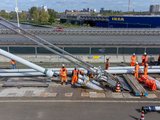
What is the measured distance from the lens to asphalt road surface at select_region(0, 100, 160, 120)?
1009 centimetres

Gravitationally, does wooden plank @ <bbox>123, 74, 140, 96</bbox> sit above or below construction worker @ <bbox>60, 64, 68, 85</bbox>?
below

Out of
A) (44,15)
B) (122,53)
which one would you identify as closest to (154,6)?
(44,15)

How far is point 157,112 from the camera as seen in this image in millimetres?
10477

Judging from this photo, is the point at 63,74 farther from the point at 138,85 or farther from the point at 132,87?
the point at 138,85

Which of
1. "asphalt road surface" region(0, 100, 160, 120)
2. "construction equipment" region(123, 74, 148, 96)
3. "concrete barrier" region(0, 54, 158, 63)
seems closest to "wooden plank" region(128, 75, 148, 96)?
"construction equipment" region(123, 74, 148, 96)

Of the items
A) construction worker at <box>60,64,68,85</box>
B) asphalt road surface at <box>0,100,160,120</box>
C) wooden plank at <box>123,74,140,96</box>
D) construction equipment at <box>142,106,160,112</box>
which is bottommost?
asphalt road surface at <box>0,100,160,120</box>

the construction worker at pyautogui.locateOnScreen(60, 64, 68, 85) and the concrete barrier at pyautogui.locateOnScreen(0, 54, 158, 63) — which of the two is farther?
the concrete barrier at pyautogui.locateOnScreen(0, 54, 158, 63)

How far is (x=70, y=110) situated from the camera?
35.4 feet

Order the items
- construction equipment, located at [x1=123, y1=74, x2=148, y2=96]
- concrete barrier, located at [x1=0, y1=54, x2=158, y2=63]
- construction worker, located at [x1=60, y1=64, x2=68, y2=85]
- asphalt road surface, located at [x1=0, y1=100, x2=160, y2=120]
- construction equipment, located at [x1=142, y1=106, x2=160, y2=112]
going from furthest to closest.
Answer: concrete barrier, located at [x1=0, y1=54, x2=158, y2=63], construction worker, located at [x1=60, y1=64, x2=68, y2=85], construction equipment, located at [x1=123, y1=74, x2=148, y2=96], construction equipment, located at [x1=142, y1=106, x2=160, y2=112], asphalt road surface, located at [x1=0, y1=100, x2=160, y2=120]

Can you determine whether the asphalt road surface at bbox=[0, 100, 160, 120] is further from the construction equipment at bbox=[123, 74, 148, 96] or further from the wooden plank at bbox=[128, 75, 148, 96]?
the wooden plank at bbox=[128, 75, 148, 96]

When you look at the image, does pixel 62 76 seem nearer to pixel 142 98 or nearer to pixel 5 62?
pixel 142 98

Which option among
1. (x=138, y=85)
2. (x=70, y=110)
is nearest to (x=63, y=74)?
(x=70, y=110)

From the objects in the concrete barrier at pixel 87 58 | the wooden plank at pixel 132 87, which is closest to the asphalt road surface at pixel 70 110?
the wooden plank at pixel 132 87

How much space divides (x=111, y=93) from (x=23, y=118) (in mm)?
5494
